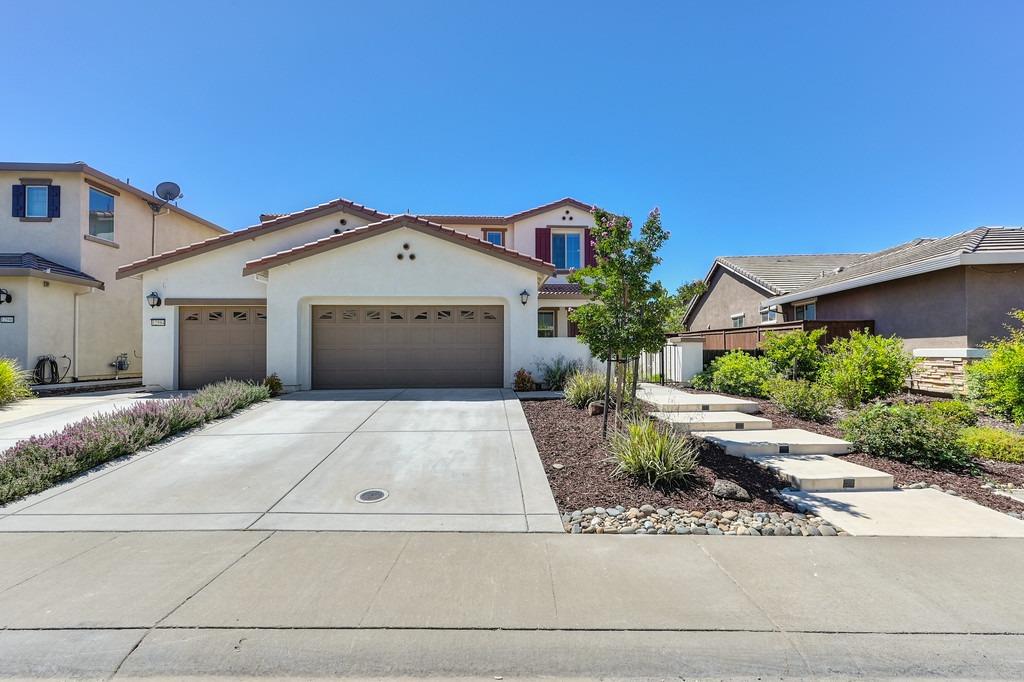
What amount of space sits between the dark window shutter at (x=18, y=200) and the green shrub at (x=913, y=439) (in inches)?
899

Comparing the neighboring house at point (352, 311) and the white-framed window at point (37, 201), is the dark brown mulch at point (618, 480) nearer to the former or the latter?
the neighboring house at point (352, 311)

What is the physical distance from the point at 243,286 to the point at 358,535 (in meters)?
10.7

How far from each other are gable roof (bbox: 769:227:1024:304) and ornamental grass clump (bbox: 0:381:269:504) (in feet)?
51.8

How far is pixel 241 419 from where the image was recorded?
8.34m

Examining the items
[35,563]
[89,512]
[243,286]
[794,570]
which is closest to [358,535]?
[35,563]

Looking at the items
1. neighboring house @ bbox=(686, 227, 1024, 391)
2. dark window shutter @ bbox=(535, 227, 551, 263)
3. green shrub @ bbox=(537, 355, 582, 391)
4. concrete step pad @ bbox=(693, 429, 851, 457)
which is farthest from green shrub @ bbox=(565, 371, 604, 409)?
dark window shutter @ bbox=(535, 227, 551, 263)

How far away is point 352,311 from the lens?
473 inches

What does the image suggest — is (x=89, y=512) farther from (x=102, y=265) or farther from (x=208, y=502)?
(x=102, y=265)

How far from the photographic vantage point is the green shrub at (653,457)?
16.3 ft

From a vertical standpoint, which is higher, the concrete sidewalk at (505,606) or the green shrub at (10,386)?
the green shrub at (10,386)

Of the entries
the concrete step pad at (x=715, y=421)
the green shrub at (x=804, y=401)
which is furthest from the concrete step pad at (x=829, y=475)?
the green shrub at (x=804, y=401)

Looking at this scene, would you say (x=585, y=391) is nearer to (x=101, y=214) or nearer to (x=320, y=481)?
(x=320, y=481)

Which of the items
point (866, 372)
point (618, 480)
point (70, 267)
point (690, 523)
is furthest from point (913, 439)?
point (70, 267)

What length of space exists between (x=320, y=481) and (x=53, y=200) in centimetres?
1656
